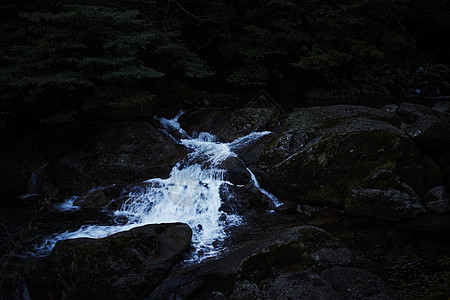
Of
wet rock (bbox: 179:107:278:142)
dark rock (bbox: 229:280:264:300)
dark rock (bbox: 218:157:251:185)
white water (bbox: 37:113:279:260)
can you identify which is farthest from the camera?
wet rock (bbox: 179:107:278:142)

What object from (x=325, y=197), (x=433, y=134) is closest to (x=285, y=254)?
(x=325, y=197)

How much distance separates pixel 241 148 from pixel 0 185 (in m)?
6.42

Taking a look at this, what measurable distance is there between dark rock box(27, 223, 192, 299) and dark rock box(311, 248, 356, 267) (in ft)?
7.10

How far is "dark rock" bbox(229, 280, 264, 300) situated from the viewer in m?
4.13

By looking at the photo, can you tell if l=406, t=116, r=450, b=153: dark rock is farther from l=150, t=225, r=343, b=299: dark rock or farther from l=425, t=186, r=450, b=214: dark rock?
l=150, t=225, r=343, b=299: dark rock

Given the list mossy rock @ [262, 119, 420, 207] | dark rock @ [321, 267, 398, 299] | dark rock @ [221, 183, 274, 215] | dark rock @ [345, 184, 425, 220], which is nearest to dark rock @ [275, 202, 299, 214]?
dark rock @ [221, 183, 274, 215]

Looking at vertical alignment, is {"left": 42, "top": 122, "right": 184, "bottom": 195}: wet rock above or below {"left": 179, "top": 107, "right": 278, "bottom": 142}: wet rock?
below

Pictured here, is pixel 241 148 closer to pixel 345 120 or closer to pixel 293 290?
pixel 345 120

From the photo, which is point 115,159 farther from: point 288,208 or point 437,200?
point 437,200

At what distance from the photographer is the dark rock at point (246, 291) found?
4.13 m

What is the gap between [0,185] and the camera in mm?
8328

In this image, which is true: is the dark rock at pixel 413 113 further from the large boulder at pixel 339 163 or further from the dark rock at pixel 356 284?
the dark rock at pixel 356 284

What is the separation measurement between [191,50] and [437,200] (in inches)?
480

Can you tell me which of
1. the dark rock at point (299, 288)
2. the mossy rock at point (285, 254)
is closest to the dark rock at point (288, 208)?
the mossy rock at point (285, 254)
